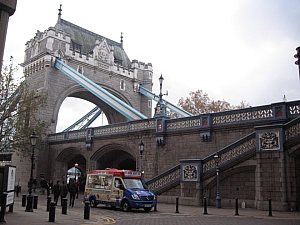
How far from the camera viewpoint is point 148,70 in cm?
4672

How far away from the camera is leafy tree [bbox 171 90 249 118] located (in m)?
45.3

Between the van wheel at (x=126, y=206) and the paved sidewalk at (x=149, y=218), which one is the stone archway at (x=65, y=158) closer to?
the van wheel at (x=126, y=206)

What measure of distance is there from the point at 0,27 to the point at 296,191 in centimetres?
1400

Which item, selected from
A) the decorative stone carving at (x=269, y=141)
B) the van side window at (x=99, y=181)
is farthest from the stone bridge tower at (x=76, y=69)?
the decorative stone carving at (x=269, y=141)

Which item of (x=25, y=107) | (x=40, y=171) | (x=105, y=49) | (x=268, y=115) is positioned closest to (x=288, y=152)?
(x=268, y=115)

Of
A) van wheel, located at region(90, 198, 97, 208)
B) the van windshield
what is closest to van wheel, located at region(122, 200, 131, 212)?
the van windshield

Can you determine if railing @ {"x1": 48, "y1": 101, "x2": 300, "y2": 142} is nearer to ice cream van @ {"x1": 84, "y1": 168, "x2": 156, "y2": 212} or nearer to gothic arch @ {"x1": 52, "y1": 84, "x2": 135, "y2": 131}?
ice cream van @ {"x1": 84, "y1": 168, "x2": 156, "y2": 212}

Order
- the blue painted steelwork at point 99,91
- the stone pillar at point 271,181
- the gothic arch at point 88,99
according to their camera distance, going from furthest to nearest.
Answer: the gothic arch at point 88,99, the blue painted steelwork at point 99,91, the stone pillar at point 271,181

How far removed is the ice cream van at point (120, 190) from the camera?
583 inches

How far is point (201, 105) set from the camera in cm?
4603

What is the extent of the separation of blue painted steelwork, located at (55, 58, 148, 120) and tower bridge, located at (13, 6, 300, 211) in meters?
0.12

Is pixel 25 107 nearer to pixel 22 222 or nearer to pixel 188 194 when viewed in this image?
pixel 188 194

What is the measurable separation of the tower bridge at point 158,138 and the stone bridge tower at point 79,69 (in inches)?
4.5

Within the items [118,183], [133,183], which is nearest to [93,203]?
[118,183]
